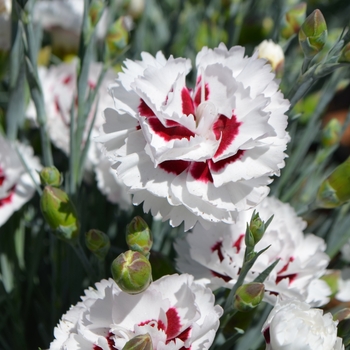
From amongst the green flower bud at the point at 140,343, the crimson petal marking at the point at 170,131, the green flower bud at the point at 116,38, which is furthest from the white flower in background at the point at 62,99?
the green flower bud at the point at 140,343

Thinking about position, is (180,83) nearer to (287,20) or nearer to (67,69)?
(287,20)

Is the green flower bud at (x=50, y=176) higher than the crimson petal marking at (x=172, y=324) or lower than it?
higher

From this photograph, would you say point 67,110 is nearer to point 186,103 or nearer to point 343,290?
point 186,103

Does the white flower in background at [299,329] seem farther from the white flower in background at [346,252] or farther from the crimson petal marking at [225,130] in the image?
the white flower in background at [346,252]

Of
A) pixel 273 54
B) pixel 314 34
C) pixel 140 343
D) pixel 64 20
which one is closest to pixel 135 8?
pixel 64 20

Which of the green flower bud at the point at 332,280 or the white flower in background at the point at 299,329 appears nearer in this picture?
the white flower in background at the point at 299,329

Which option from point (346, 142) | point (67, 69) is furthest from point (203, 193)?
point (346, 142)

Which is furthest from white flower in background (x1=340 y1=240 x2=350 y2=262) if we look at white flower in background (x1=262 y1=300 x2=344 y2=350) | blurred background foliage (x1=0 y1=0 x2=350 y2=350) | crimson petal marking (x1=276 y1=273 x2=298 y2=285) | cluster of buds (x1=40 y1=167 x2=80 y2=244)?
cluster of buds (x1=40 y1=167 x2=80 y2=244)
